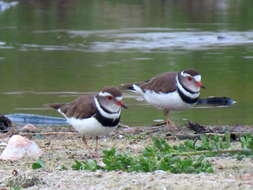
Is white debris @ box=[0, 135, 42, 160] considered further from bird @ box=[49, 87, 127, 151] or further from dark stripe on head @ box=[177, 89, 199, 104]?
dark stripe on head @ box=[177, 89, 199, 104]

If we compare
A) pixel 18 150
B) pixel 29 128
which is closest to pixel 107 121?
pixel 18 150

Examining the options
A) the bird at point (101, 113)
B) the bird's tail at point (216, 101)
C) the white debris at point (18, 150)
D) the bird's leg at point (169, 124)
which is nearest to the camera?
the white debris at point (18, 150)

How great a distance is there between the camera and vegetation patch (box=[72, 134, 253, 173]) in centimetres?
640

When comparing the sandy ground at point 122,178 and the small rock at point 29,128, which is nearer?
the sandy ground at point 122,178

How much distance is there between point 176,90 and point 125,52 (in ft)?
26.7

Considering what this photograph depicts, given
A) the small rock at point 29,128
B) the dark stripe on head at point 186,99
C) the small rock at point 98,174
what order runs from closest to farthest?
the small rock at point 98,174, the dark stripe on head at point 186,99, the small rock at point 29,128

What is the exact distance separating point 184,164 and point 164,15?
68.2 ft

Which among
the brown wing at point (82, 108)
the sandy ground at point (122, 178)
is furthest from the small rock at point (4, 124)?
the sandy ground at point (122, 178)

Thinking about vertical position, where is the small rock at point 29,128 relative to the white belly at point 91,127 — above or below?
below

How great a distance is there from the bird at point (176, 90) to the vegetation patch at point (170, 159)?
6.82 ft

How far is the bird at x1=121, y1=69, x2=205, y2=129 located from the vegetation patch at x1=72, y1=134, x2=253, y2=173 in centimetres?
208

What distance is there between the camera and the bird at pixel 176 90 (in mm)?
9672

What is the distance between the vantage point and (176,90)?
9750 millimetres

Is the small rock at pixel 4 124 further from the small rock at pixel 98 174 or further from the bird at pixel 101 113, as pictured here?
the small rock at pixel 98 174
